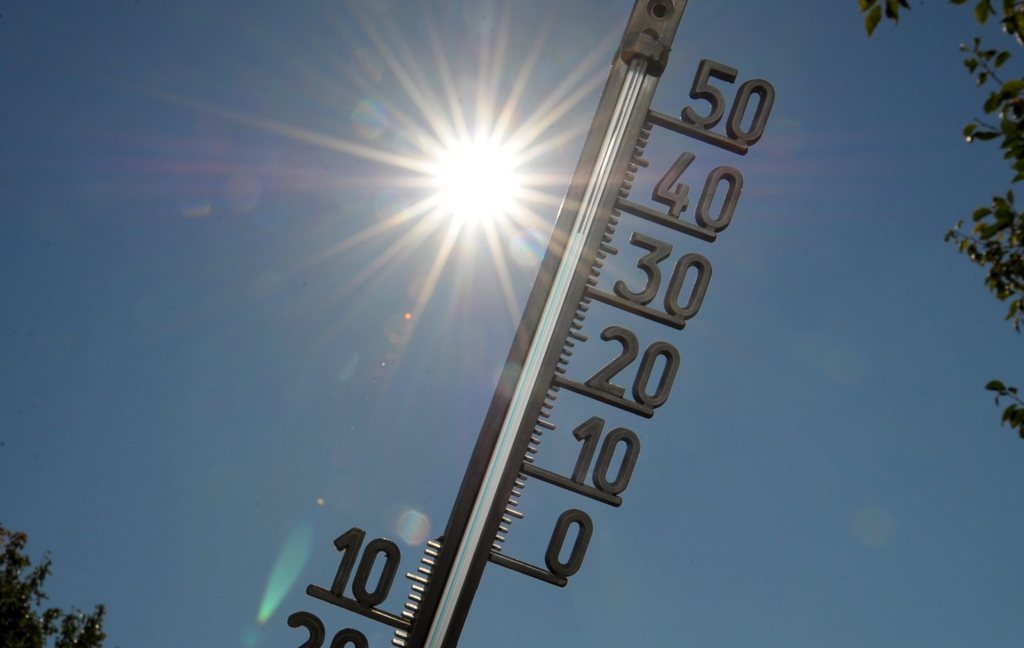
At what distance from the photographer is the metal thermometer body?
29.1ft

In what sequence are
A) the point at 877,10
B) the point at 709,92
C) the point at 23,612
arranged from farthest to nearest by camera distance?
the point at 23,612
the point at 709,92
the point at 877,10

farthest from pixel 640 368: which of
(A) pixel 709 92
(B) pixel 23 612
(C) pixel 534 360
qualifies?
(B) pixel 23 612

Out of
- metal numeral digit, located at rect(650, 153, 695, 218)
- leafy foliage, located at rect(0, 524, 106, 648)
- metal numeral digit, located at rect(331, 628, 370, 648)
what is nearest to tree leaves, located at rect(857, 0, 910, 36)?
metal numeral digit, located at rect(650, 153, 695, 218)

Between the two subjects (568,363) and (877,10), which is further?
(568,363)

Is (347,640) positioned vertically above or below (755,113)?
below

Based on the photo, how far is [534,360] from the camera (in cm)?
921

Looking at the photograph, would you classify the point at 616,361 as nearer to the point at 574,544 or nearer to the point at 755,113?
the point at 574,544

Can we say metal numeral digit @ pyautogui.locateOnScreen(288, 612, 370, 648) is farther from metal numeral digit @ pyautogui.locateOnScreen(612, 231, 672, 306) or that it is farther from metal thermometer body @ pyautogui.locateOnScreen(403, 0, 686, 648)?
metal numeral digit @ pyautogui.locateOnScreen(612, 231, 672, 306)

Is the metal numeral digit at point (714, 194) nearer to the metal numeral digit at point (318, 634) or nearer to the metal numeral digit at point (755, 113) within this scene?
the metal numeral digit at point (755, 113)

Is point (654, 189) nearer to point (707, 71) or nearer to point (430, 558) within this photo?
point (707, 71)

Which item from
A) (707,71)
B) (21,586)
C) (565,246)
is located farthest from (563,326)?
(21,586)

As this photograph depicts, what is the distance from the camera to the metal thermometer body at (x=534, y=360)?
29.1ft

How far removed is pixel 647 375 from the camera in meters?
9.36

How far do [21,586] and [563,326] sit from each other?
2096cm
